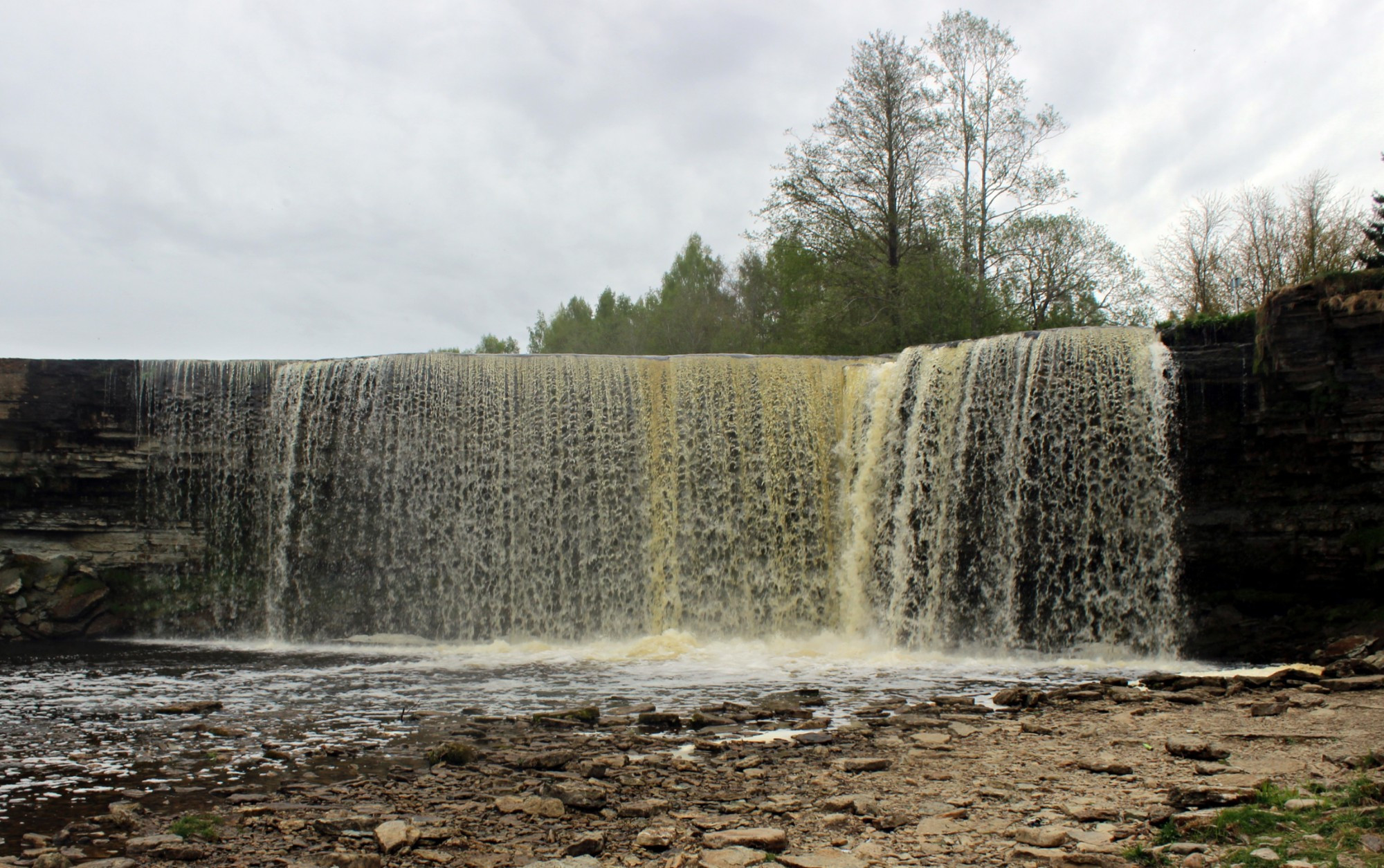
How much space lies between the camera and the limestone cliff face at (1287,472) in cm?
1194

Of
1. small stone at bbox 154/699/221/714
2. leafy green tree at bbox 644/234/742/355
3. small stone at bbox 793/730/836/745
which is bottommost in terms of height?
small stone at bbox 154/699/221/714

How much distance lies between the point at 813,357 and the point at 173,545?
11674mm

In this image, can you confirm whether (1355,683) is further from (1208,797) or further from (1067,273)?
(1067,273)

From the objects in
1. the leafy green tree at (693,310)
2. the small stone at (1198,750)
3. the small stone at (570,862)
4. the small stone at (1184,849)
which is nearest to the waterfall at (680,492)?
the small stone at (1198,750)

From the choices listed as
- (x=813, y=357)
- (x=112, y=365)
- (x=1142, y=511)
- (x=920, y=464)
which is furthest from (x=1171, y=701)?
(x=112, y=365)

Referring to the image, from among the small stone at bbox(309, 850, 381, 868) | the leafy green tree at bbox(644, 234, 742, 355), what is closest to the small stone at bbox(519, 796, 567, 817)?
the small stone at bbox(309, 850, 381, 868)

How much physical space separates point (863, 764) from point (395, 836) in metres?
2.92

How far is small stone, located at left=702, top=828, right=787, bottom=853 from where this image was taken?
4469 millimetres

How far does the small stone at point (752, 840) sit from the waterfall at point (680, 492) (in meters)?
9.20

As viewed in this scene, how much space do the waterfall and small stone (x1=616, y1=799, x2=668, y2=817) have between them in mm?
8730

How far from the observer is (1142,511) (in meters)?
12.9

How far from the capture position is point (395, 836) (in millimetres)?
4785

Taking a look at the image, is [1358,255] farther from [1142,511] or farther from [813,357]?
[813,357]

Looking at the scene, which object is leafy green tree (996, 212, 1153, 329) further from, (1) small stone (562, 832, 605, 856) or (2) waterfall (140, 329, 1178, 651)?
(1) small stone (562, 832, 605, 856)
